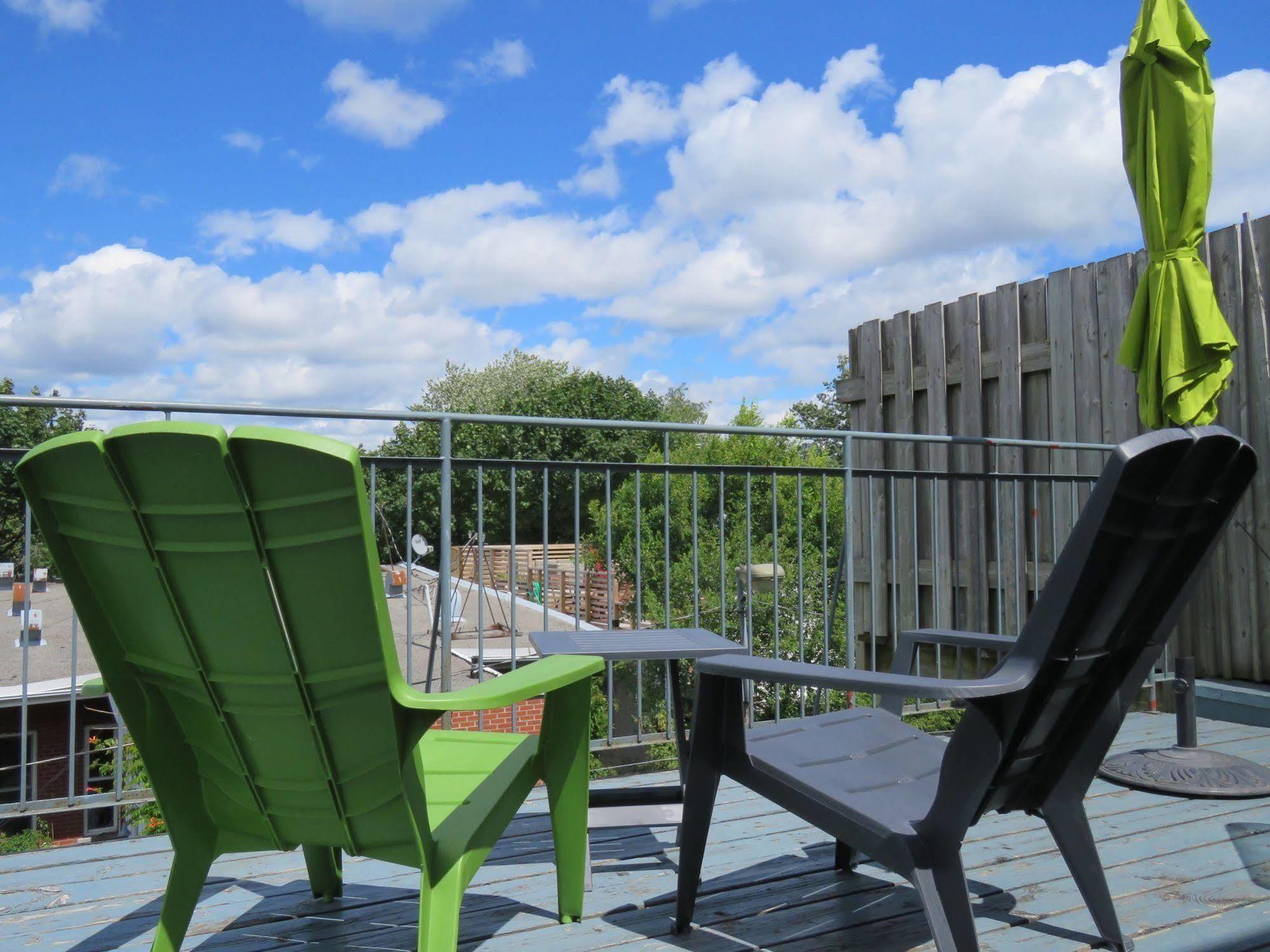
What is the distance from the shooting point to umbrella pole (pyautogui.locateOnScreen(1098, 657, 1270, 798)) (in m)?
3.01

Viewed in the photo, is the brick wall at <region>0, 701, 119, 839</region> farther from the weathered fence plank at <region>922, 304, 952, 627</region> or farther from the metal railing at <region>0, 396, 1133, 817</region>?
the weathered fence plank at <region>922, 304, 952, 627</region>

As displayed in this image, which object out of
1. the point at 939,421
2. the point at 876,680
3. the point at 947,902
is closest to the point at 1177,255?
the point at 876,680

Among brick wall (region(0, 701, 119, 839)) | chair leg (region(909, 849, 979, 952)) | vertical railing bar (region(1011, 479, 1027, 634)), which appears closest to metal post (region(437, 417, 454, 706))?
chair leg (region(909, 849, 979, 952))

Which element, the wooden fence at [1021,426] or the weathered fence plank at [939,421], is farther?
the weathered fence plank at [939,421]

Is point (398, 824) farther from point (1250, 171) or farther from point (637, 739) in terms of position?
point (1250, 171)

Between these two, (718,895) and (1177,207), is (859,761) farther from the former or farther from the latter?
(1177,207)

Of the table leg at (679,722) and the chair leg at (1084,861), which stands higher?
the table leg at (679,722)

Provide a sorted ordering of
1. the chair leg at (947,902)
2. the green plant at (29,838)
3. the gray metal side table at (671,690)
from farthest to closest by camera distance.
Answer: the green plant at (29,838) → the gray metal side table at (671,690) → the chair leg at (947,902)

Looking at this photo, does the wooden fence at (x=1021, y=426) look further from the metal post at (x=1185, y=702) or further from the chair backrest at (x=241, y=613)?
the chair backrest at (x=241, y=613)

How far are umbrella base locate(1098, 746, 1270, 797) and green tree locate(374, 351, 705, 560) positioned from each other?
22.3 meters

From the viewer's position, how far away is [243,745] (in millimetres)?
1523

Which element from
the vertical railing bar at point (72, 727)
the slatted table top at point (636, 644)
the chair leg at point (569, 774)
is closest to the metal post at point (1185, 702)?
the slatted table top at point (636, 644)

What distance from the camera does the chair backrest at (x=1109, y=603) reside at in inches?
58.7

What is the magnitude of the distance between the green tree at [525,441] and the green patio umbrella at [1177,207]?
22.4 metres
